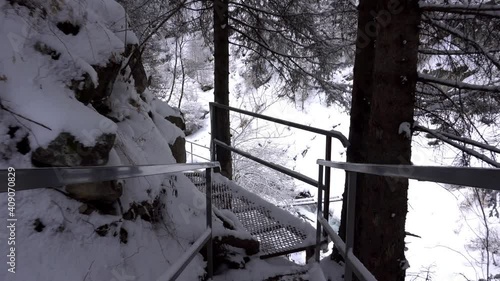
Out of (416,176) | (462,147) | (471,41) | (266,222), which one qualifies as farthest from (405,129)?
(416,176)

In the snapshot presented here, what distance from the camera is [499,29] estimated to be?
302 centimetres

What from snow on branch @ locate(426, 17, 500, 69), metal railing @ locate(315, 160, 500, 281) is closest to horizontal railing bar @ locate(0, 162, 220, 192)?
metal railing @ locate(315, 160, 500, 281)

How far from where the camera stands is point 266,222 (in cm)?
359

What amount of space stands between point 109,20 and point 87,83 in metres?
1.33

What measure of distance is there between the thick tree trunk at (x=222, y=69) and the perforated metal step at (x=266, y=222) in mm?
1605

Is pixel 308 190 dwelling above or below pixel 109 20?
below

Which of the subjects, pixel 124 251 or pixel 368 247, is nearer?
pixel 124 251

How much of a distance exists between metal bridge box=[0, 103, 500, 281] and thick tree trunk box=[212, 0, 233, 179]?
1005 millimetres

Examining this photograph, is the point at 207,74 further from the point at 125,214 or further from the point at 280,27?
the point at 125,214

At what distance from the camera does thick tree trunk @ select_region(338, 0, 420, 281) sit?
2.73 metres

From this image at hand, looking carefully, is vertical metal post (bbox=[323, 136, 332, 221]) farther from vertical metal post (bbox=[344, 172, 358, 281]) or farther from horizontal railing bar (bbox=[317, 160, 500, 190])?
horizontal railing bar (bbox=[317, 160, 500, 190])

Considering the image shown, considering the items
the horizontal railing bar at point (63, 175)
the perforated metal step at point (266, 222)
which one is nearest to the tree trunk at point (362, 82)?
the perforated metal step at point (266, 222)

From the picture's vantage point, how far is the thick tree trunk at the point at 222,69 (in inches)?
223

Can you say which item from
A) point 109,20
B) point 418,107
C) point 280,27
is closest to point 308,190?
point 280,27
